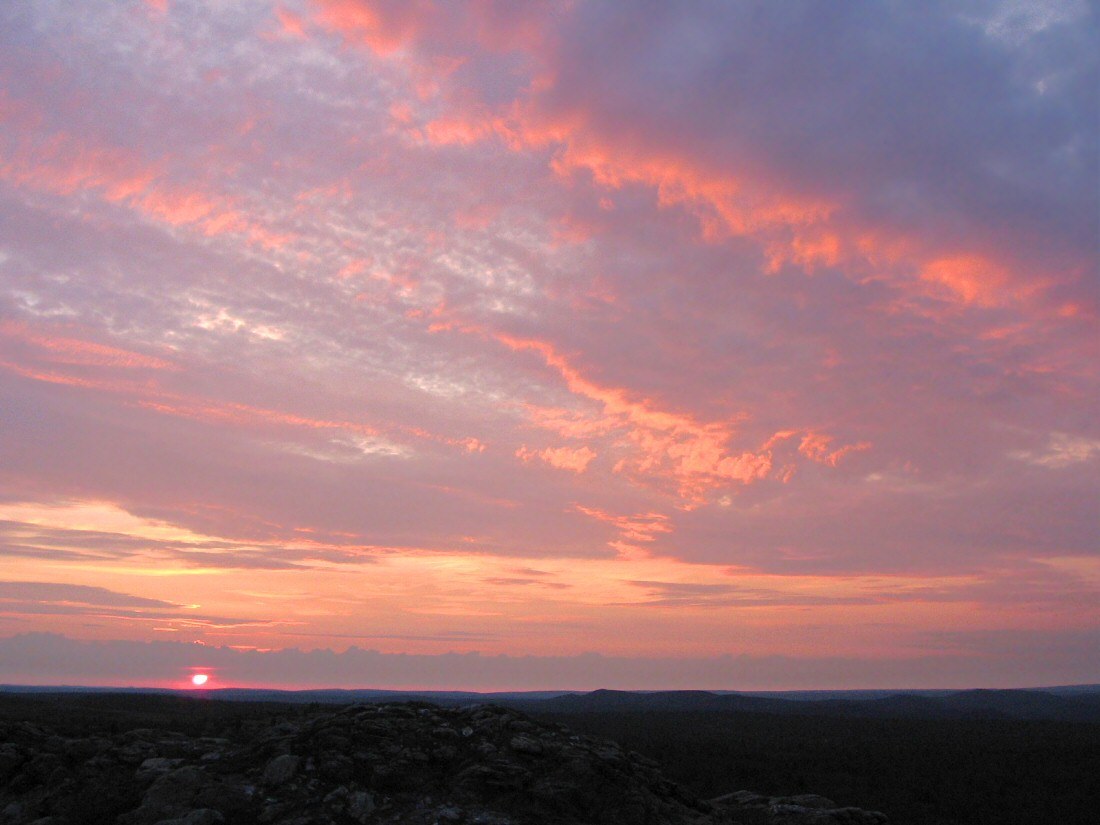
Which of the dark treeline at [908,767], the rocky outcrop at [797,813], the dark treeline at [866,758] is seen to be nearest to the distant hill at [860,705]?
the dark treeline at [866,758]

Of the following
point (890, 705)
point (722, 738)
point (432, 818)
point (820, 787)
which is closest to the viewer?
point (432, 818)

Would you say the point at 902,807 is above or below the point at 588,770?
below

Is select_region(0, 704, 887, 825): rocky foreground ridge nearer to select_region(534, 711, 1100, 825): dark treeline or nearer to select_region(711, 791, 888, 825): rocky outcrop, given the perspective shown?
select_region(711, 791, 888, 825): rocky outcrop

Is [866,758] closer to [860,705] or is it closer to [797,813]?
[797,813]

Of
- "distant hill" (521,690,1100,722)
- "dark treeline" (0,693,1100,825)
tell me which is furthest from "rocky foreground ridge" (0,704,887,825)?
"distant hill" (521,690,1100,722)

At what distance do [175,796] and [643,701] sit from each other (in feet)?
443

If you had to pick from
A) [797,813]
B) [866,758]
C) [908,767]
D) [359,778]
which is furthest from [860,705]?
[359,778]

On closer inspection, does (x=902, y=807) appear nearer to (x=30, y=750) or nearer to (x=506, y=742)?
(x=506, y=742)

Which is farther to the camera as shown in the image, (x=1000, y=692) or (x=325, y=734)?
(x=1000, y=692)

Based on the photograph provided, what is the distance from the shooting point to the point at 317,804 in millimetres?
16719

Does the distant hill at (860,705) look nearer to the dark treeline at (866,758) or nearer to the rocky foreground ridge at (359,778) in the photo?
the dark treeline at (866,758)

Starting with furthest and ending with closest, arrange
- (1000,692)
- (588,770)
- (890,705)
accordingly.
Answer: (1000,692) < (890,705) < (588,770)

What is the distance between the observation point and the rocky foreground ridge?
55.0 ft

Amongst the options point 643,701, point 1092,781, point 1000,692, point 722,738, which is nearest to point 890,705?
point 643,701
